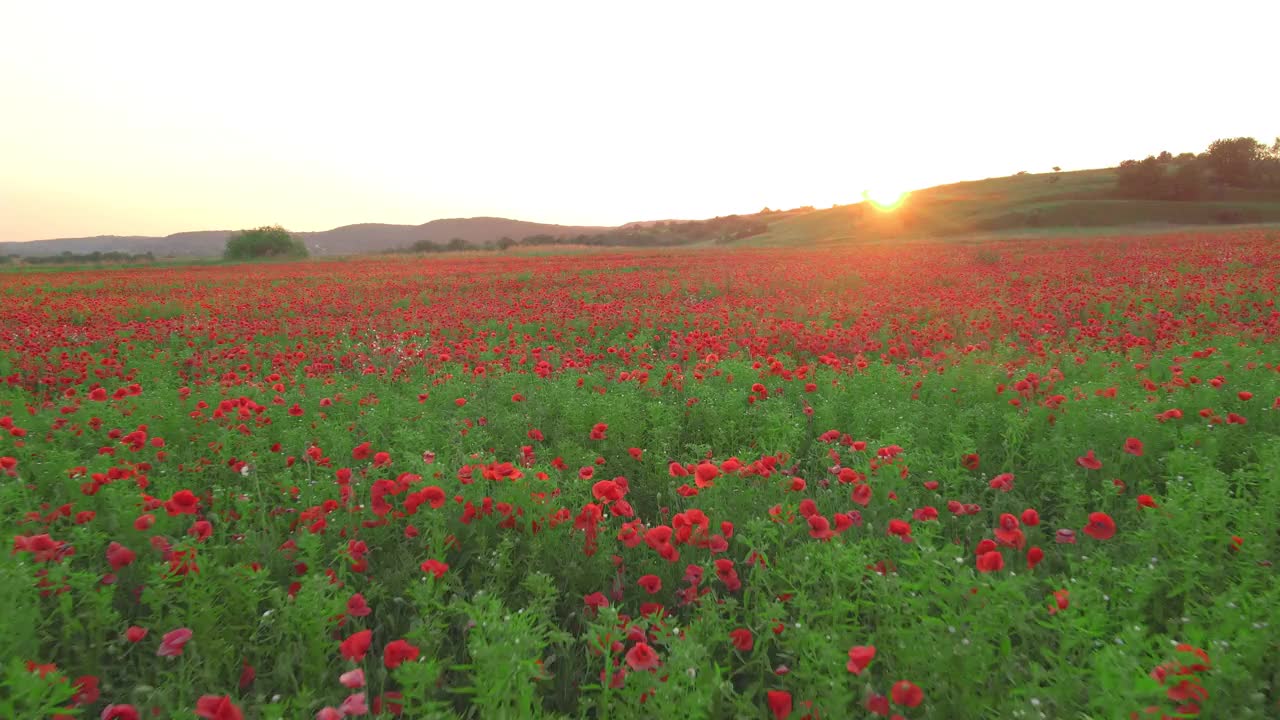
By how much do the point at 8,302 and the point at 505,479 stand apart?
19.0 metres

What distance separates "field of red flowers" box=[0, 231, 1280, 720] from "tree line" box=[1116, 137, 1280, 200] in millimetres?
63351

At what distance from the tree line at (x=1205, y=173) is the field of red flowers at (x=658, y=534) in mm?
63351

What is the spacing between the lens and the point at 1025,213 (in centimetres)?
5275

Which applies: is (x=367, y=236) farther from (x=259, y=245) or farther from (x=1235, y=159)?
(x=1235, y=159)

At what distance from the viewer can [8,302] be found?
15.6 metres

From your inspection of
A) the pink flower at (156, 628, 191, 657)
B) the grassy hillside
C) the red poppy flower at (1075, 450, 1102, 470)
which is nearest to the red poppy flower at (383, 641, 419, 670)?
the pink flower at (156, 628, 191, 657)

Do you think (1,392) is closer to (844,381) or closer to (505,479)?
(505,479)

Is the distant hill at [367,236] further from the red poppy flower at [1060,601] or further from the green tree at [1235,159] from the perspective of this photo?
the red poppy flower at [1060,601]

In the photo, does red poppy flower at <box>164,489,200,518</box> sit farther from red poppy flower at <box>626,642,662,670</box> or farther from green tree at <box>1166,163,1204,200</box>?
green tree at <box>1166,163,1204,200</box>

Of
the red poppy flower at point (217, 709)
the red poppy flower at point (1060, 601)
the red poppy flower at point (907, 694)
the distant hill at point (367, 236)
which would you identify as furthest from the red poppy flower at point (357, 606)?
the distant hill at point (367, 236)

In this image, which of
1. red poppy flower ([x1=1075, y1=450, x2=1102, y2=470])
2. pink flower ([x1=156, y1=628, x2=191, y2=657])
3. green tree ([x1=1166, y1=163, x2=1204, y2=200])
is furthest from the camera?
green tree ([x1=1166, y1=163, x2=1204, y2=200])

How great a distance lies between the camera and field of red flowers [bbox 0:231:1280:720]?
2092 mm

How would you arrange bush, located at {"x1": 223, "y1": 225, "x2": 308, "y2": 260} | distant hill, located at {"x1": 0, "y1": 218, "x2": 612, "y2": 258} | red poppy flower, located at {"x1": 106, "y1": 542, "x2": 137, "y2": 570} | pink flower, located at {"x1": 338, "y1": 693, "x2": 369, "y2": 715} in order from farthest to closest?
distant hill, located at {"x1": 0, "y1": 218, "x2": 612, "y2": 258}
bush, located at {"x1": 223, "y1": 225, "x2": 308, "y2": 260}
red poppy flower, located at {"x1": 106, "y1": 542, "x2": 137, "y2": 570}
pink flower, located at {"x1": 338, "y1": 693, "x2": 369, "y2": 715}

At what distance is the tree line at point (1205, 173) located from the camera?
56094 millimetres
